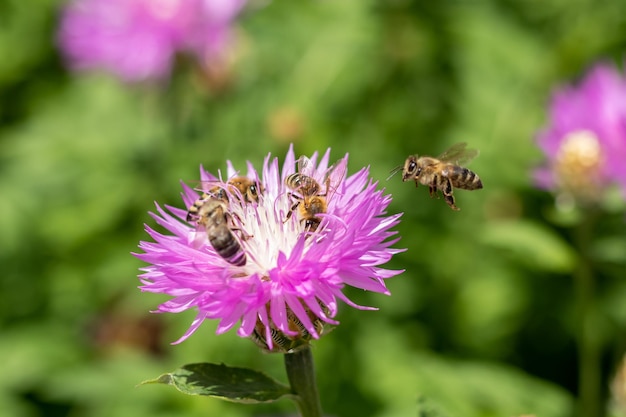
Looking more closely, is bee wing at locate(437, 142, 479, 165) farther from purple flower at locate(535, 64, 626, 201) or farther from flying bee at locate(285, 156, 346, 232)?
purple flower at locate(535, 64, 626, 201)

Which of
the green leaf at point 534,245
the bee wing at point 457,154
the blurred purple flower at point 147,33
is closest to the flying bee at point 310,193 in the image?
the bee wing at point 457,154

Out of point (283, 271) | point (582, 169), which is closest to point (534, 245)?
point (582, 169)

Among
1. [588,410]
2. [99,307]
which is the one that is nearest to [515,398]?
[588,410]

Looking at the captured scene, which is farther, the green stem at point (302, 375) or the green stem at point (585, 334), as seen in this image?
the green stem at point (585, 334)

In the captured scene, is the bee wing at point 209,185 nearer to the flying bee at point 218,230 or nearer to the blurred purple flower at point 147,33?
the flying bee at point 218,230

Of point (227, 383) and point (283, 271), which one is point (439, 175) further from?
point (227, 383)

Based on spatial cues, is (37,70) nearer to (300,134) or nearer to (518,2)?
(300,134)

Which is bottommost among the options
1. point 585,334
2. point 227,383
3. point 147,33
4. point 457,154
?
point 227,383
